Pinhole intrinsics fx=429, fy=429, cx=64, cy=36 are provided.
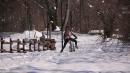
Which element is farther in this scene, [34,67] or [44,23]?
[44,23]

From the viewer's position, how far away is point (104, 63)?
2195 centimetres

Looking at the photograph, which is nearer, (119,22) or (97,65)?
(119,22)

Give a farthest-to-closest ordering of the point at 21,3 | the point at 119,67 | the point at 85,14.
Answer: the point at 85,14, the point at 21,3, the point at 119,67

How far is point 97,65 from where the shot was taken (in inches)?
828

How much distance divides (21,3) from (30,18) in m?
2.48

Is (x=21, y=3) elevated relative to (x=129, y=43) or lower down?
elevated

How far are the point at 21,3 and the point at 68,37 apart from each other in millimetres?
29280

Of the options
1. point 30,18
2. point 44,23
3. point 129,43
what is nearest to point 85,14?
point 44,23

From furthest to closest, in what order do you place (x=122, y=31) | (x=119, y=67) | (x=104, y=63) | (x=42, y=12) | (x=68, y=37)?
(x=42, y=12), (x=68, y=37), (x=104, y=63), (x=119, y=67), (x=122, y=31)

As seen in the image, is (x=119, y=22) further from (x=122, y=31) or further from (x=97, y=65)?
(x=97, y=65)

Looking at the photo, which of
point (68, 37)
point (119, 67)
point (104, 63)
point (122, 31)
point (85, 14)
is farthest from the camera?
point (85, 14)

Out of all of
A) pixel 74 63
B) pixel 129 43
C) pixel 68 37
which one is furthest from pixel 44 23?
pixel 129 43

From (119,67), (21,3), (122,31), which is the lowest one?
(119,67)

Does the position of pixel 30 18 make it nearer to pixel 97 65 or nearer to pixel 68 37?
pixel 68 37
